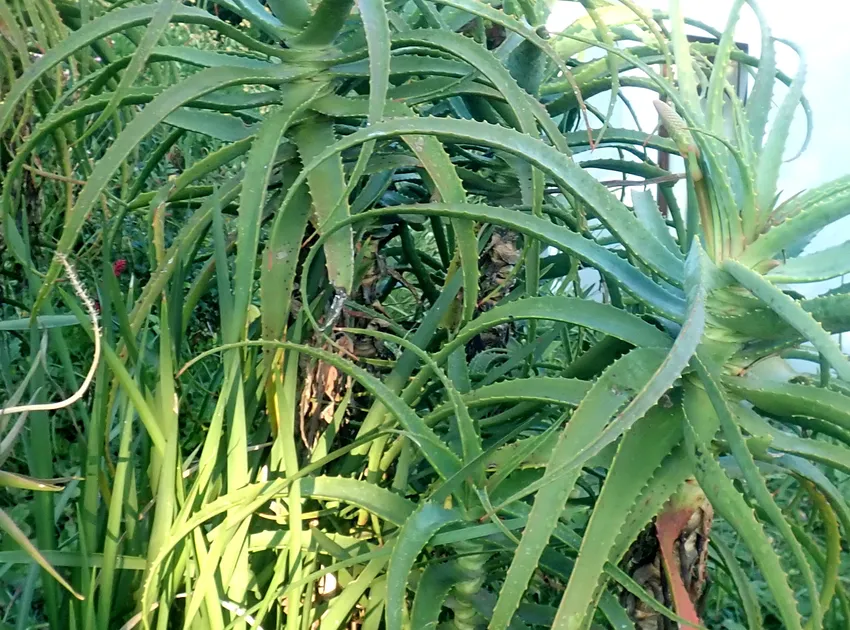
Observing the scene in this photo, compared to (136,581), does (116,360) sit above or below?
above

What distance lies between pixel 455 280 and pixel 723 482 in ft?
0.65

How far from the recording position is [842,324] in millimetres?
307

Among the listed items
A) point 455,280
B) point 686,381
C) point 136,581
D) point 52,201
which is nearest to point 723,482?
point 686,381

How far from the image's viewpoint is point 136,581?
344 millimetres

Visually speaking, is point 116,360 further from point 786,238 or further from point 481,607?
A: point 786,238

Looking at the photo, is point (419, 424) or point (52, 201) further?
point (52, 201)

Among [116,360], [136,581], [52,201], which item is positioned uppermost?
[52,201]

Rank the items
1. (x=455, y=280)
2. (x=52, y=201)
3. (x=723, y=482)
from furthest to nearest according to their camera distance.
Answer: (x=52, y=201), (x=455, y=280), (x=723, y=482)

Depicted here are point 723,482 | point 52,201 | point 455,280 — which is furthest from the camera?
point 52,201

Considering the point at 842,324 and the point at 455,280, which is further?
the point at 455,280

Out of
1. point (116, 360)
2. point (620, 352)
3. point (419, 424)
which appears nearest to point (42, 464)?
point (116, 360)

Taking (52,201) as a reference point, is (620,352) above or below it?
below

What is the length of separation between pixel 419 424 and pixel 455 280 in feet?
0.38

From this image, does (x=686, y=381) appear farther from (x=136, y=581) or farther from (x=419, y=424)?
(x=136, y=581)
